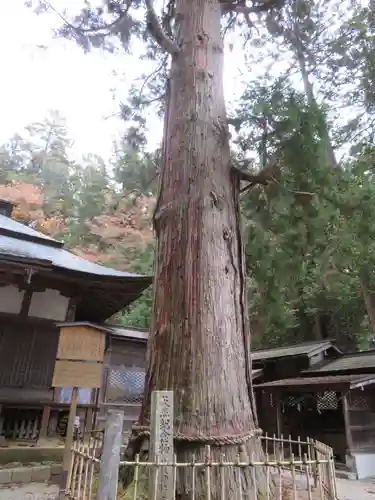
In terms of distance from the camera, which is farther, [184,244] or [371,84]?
[371,84]

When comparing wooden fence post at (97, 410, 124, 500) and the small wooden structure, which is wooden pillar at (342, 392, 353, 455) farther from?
wooden fence post at (97, 410, 124, 500)

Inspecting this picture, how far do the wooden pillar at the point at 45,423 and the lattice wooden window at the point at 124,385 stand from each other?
510cm

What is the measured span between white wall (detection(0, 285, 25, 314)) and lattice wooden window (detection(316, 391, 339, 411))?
10.1 meters

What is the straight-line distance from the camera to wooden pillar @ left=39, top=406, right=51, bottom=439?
230 inches

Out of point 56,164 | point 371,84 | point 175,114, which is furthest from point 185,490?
point 56,164

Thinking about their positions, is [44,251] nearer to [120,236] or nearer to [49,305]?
[49,305]

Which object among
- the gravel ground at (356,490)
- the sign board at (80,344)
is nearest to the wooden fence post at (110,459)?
the sign board at (80,344)

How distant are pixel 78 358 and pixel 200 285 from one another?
2085 mm

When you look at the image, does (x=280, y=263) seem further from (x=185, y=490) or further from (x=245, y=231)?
(x=185, y=490)

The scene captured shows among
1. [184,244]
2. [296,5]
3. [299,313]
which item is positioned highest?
[296,5]

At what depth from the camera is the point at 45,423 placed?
594 cm

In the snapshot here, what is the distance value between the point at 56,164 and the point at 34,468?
26759 millimetres

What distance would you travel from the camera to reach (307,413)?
13125 millimetres

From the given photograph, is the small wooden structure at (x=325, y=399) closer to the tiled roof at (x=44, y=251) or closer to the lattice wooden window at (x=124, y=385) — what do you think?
the lattice wooden window at (x=124, y=385)
